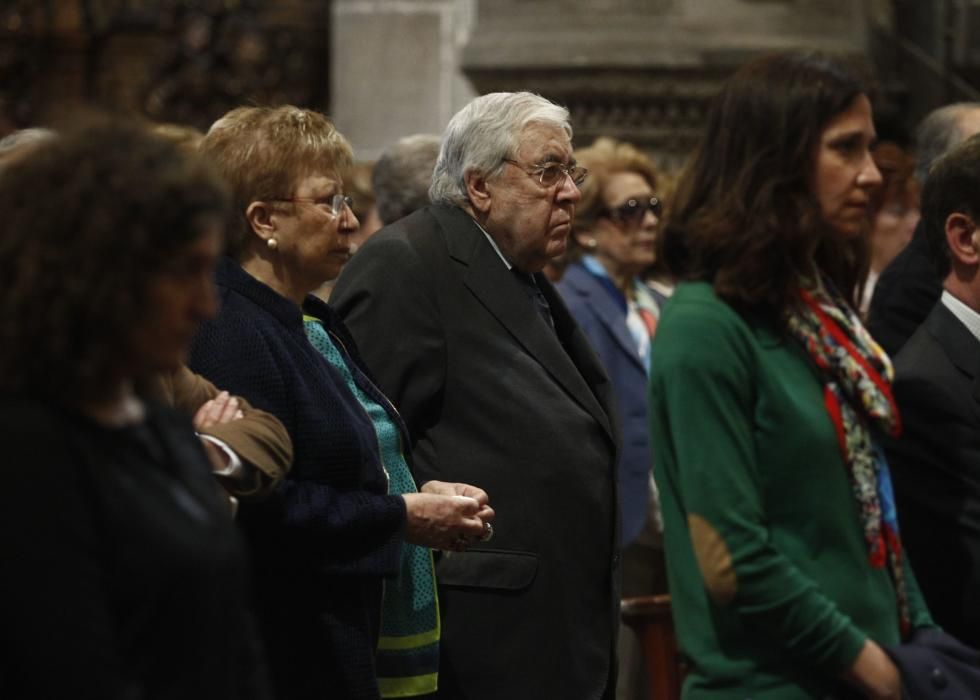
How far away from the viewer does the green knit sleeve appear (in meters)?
2.87

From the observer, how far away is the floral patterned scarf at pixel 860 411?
3004 millimetres

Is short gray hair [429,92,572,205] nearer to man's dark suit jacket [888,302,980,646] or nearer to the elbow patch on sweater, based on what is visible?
man's dark suit jacket [888,302,980,646]

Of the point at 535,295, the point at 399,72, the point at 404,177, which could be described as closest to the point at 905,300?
the point at 535,295

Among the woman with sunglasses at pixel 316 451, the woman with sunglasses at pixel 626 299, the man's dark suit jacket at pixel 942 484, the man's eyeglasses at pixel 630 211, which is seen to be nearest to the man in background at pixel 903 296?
the man's dark suit jacket at pixel 942 484

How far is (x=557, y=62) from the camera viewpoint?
689 cm

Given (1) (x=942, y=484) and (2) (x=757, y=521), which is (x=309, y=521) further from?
(1) (x=942, y=484)

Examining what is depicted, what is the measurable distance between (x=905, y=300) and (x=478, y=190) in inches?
44.5

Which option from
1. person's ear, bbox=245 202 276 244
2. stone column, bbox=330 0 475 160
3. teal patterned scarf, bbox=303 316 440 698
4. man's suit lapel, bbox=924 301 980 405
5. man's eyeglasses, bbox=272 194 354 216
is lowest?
stone column, bbox=330 0 475 160

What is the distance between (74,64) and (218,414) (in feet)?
22.8

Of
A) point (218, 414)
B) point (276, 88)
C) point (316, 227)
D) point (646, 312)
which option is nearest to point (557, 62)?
point (646, 312)

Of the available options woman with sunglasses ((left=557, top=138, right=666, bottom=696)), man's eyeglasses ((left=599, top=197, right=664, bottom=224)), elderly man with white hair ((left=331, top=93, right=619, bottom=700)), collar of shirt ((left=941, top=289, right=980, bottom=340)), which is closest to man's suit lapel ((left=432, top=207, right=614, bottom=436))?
elderly man with white hair ((left=331, top=93, right=619, bottom=700))

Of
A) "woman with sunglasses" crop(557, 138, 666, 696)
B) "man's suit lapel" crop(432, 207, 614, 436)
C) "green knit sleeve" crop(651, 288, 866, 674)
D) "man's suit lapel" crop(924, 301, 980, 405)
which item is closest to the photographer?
"green knit sleeve" crop(651, 288, 866, 674)

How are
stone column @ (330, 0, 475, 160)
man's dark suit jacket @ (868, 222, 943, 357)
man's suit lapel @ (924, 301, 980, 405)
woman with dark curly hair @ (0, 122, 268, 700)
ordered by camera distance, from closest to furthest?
woman with dark curly hair @ (0, 122, 268, 700) → man's suit lapel @ (924, 301, 980, 405) → man's dark suit jacket @ (868, 222, 943, 357) → stone column @ (330, 0, 475, 160)

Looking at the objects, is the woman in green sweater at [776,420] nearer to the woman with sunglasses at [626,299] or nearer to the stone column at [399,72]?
the woman with sunglasses at [626,299]
